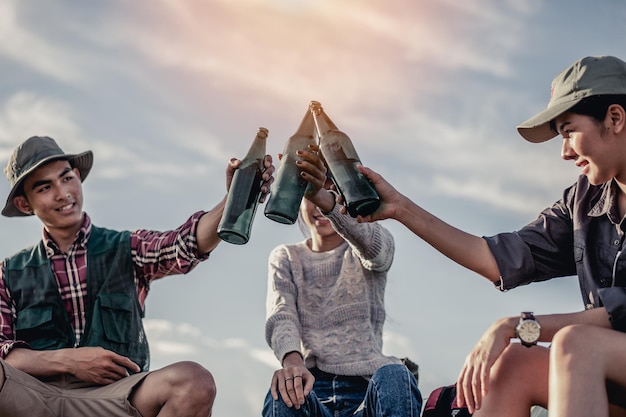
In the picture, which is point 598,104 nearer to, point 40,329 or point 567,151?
point 567,151

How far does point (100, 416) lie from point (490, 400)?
1.95 m

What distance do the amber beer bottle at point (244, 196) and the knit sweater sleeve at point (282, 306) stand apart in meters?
0.86

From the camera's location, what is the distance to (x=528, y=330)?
336cm

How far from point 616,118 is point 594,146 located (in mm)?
135

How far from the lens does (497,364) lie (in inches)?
134

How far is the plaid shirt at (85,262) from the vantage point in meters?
4.72

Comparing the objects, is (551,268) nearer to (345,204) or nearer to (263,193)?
(345,204)

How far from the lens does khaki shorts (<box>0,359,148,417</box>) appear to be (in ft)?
13.9

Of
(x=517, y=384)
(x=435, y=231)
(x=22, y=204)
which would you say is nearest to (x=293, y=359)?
(x=435, y=231)

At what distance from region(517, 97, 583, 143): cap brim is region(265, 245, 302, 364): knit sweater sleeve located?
161 cm

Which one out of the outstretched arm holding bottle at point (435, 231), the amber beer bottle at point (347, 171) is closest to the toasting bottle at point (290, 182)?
the amber beer bottle at point (347, 171)

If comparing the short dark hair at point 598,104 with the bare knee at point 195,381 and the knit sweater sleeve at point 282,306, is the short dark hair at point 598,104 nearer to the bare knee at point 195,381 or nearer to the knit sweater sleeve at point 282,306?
the knit sweater sleeve at point 282,306

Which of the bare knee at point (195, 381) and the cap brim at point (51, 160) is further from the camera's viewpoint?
the cap brim at point (51, 160)

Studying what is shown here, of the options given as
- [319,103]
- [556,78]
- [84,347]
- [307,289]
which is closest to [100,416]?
[84,347]
